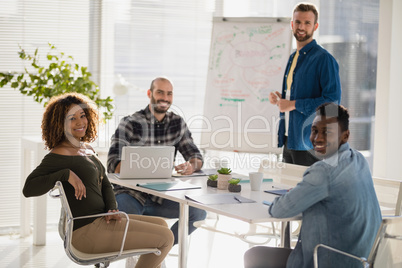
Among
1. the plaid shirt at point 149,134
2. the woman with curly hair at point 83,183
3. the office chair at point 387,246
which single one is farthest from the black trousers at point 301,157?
Answer: the office chair at point 387,246

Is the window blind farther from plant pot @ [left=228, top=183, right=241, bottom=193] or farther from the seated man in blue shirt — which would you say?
the seated man in blue shirt

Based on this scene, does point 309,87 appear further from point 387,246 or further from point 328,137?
point 387,246

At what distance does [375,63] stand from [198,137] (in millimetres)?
1780

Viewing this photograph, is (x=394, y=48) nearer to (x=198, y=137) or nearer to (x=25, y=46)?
(x=198, y=137)

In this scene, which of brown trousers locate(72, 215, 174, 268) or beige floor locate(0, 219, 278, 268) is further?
beige floor locate(0, 219, 278, 268)

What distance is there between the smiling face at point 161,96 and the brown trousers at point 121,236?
1.12 m

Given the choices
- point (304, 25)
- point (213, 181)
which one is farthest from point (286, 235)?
point (304, 25)

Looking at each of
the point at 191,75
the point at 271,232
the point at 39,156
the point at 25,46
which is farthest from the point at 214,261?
the point at 25,46

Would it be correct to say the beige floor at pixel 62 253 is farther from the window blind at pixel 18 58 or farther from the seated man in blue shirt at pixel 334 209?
the seated man in blue shirt at pixel 334 209

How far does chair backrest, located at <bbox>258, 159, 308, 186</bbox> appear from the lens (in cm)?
324

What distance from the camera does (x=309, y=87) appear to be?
3.71 metres

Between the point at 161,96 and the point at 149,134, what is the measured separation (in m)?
0.27

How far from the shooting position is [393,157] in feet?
15.1

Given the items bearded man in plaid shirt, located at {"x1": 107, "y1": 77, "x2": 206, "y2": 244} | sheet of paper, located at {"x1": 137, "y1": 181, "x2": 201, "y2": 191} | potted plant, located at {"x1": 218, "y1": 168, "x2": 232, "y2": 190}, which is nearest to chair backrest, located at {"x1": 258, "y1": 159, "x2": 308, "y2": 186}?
bearded man in plaid shirt, located at {"x1": 107, "y1": 77, "x2": 206, "y2": 244}
